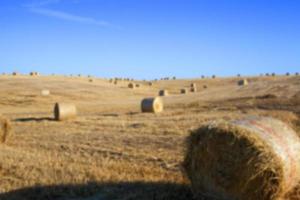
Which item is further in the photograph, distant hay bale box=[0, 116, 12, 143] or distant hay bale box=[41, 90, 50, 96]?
distant hay bale box=[41, 90, 50, 96]

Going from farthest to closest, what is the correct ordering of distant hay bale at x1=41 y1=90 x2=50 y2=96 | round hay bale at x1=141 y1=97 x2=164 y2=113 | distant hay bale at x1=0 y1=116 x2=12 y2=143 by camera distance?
1. distant hay bale at x1=41 y1=90 x2=50 y2=96
2. round hay bale at x1=141 y1=97 x2=164 y2=113
3. distant hay bale at x1=0 y1=116 x2=12 y2=143

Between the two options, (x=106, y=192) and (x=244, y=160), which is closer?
(x=244, y=160)

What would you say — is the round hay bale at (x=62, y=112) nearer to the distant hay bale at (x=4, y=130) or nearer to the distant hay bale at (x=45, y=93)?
the distant hay bale at (x=4, y=130)

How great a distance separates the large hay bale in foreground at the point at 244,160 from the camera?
24.1 feet

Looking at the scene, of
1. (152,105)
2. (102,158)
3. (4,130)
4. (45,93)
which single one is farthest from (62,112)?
(45,93)

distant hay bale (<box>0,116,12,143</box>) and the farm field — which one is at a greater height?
distant hay bale (<box>0,116,12,143</box>)

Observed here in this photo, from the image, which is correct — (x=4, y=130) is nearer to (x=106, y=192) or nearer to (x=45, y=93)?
(x=106, y=192)

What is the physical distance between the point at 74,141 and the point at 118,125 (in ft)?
14.7

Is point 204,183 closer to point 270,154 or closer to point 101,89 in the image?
point 270,154

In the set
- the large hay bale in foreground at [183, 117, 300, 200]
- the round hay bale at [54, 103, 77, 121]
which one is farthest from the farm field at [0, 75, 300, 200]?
the large hay bale in foreground at [183, 117, 300, 200]

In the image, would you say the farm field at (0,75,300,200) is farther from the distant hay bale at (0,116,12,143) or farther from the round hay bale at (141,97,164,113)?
the round hay bale at (141,97,164,113)

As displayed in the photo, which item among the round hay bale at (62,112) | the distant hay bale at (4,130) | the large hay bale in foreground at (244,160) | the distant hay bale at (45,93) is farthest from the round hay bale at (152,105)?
the distant hay bale at (45,93)

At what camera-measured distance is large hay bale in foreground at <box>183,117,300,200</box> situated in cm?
735

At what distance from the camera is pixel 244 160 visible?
24.6 ft
